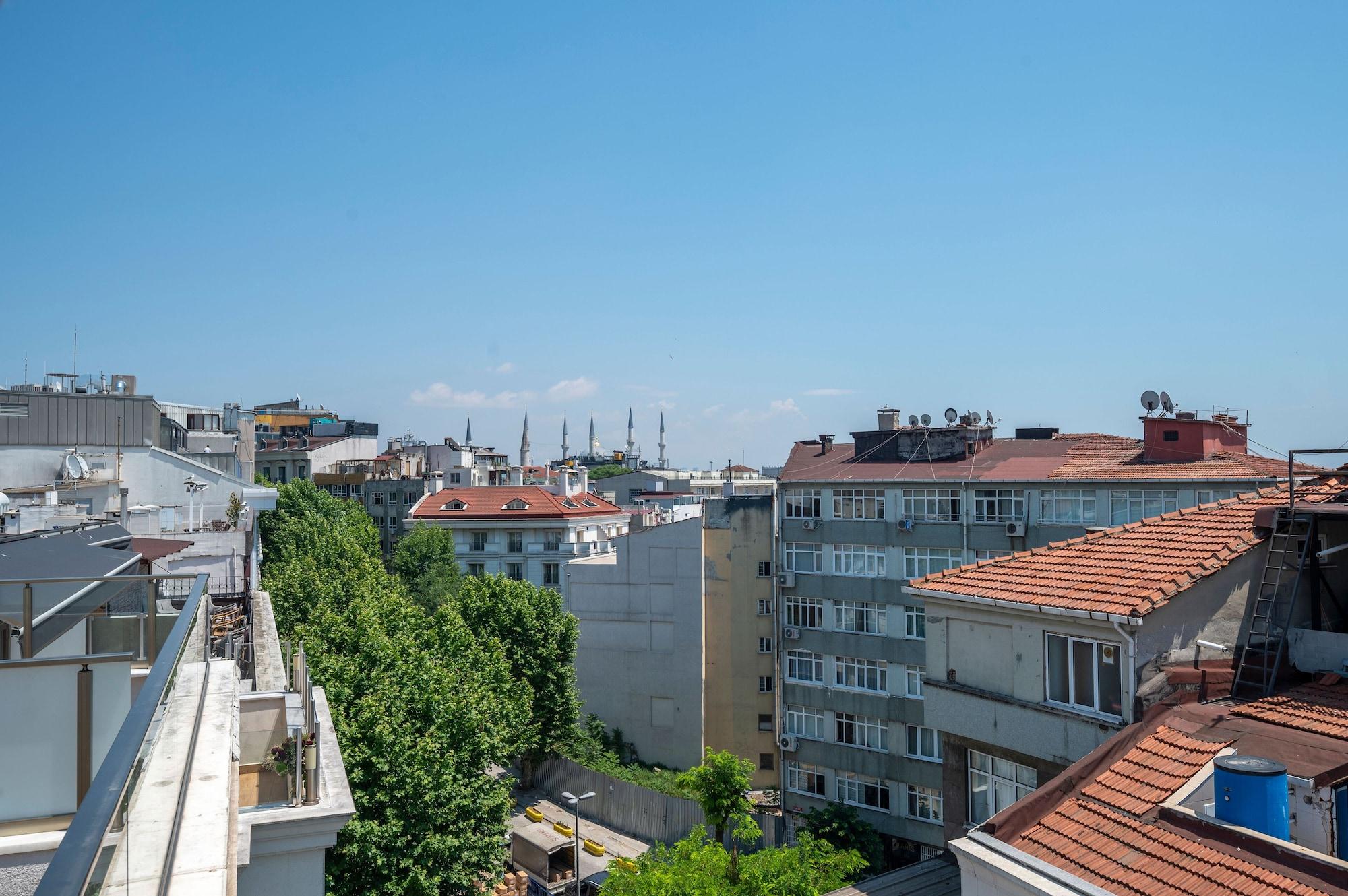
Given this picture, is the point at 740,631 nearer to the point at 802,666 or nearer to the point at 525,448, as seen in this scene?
the point at 802,666

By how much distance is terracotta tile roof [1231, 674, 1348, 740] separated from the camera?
26.9 ft

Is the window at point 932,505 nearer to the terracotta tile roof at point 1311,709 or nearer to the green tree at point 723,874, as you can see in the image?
the green tree at point 723,874

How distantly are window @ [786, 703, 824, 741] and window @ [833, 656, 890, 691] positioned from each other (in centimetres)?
137

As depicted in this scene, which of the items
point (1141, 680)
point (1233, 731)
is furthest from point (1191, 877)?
point (1141, 680)

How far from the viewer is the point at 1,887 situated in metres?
3.70

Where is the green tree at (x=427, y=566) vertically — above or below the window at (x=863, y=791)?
above

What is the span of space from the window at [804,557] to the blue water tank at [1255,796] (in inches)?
893

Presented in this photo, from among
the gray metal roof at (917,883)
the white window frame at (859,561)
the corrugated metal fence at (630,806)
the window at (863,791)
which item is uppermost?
the white window frame at (859,561)

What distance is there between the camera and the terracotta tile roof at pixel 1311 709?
820 centimetres

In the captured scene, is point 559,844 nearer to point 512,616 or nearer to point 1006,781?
point 512,616

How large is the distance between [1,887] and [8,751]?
957mm

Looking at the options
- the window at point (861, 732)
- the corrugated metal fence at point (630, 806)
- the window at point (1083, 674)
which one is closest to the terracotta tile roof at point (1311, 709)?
the window at point (1083, 674)

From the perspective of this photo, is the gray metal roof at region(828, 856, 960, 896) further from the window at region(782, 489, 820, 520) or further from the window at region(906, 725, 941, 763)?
the window at region(782, 489, 820, 520)

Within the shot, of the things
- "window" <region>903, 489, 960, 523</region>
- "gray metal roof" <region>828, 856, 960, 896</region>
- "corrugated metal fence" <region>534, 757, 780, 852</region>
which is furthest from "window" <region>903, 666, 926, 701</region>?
"gray metal roof" <region>828, 856, 960, 896</region>
